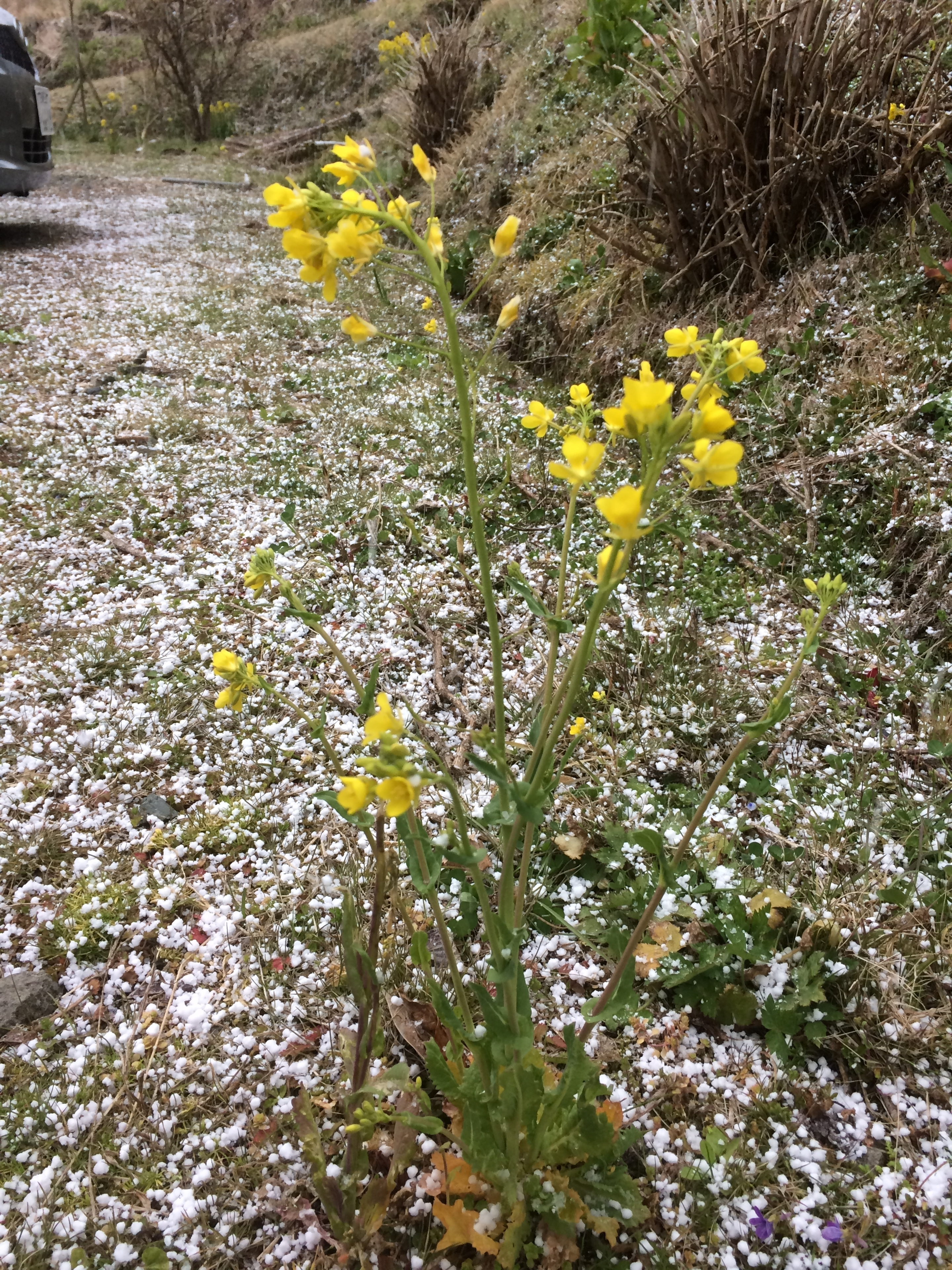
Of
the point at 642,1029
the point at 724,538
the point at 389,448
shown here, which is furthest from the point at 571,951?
the point at 389,448

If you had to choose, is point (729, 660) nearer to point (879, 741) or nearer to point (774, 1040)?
point (879, 741)

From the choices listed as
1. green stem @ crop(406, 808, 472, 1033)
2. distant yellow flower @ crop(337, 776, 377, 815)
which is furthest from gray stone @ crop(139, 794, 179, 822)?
distant yellow flower @ crop(337, 776, 377, 815)

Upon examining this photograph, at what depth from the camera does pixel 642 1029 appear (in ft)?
4.77

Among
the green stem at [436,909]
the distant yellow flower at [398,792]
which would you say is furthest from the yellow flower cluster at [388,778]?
the green stem at [436,909]

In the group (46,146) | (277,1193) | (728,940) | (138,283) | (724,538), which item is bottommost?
(277,1193)

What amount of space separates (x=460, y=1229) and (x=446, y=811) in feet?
3.05

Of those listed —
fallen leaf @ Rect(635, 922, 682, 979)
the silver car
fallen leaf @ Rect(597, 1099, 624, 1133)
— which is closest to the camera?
fallen leaf @ Rect(597, 1099, 624, 1133)

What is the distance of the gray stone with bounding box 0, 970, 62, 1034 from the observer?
4.94 feet

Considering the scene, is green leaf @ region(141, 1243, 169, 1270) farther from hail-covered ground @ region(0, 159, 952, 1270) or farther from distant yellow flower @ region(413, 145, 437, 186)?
distant yellow flower @ region(413, 145, 437, 186)

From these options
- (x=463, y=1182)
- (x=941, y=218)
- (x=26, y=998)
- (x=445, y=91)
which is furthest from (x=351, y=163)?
(x=445, y=91)

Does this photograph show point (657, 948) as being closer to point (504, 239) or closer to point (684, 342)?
point (684, 342)

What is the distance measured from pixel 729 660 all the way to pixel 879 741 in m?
0.48

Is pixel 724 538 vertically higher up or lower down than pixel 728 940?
higher up

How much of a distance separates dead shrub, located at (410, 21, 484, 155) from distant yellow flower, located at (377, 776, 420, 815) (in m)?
7.35
